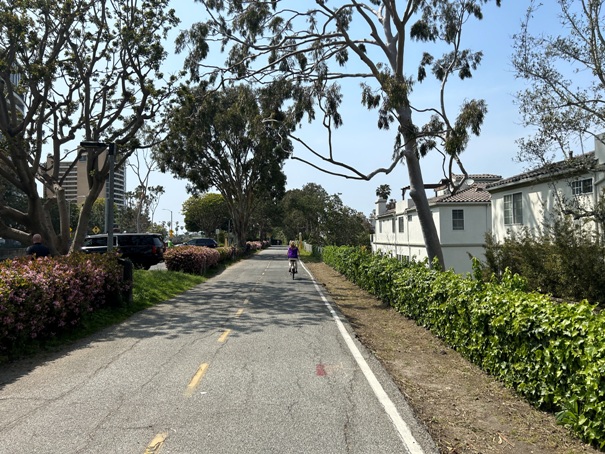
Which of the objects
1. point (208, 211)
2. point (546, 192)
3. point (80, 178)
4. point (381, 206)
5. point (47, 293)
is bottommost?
point (47, 293)

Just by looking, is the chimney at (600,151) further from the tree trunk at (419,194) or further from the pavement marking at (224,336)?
the pavement marking at (224,336)

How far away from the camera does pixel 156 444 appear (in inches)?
181

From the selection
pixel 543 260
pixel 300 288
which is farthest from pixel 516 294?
pixel 300 288

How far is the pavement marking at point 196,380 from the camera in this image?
6.22 metres

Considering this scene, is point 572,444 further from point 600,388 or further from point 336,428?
point 336,428

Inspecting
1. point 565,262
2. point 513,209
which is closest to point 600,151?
point 565,262

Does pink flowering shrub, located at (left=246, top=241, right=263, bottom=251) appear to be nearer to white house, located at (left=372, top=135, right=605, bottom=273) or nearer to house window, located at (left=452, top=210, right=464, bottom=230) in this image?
white house, located at (left=372, top=135, right=605, bottom=273)

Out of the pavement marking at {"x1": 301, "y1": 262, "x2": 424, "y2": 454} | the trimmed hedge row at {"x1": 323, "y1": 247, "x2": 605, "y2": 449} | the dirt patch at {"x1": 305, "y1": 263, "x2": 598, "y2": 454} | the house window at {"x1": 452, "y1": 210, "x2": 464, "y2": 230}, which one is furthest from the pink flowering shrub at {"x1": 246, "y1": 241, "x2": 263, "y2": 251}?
the trimmed hedge row at {"x1": 323, "y1": 247, "x2": 605, "y2": 449}

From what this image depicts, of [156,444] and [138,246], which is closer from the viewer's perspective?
[156,444]

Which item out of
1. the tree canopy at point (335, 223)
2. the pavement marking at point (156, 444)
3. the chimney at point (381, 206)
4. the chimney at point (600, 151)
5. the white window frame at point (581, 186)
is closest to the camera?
the pavement marking at point (156, 444)

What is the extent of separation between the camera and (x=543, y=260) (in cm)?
1698

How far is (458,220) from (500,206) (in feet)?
22.9

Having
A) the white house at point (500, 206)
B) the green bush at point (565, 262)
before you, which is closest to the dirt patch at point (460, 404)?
the green bush at point (565, 262)

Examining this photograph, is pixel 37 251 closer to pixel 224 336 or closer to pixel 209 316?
pixel 209 316
